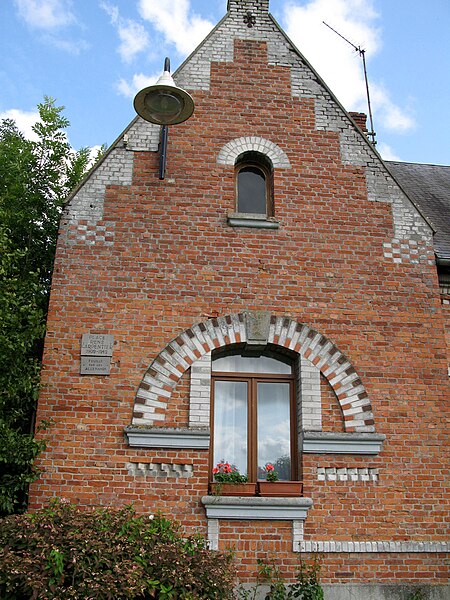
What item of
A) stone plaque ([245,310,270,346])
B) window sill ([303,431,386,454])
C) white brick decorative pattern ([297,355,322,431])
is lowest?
window sill ([303,431,386,454])

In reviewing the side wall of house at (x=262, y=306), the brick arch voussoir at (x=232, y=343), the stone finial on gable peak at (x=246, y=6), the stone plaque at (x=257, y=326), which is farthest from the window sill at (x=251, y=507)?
the stone finial on gable peak at (x=246, y=6)

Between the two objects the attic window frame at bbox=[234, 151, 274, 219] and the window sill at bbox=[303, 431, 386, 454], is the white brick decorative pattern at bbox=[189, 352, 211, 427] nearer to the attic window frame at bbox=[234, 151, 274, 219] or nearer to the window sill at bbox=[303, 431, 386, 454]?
the window sill at bbox=[303, 431, 386, 454]

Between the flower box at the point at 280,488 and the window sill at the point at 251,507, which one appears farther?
the flower box at the point at 280,488

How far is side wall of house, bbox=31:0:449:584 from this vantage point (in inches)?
319

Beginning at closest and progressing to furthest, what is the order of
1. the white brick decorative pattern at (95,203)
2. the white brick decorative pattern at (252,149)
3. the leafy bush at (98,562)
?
the leafy bush at (98,562) → the white brick decorative pattern at (95,203) → the white brick decorative pattern at (252,149)

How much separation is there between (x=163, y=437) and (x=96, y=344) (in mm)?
1576

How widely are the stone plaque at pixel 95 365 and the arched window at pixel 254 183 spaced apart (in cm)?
313

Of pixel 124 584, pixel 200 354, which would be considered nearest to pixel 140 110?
pixel 200 354

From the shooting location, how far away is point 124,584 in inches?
239

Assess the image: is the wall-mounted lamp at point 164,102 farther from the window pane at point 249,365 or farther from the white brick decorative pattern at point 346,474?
the white brick decorative pattern at point 346,474

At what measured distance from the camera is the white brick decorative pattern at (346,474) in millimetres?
8352

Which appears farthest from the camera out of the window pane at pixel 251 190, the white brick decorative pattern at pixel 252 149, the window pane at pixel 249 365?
the window pane at pixel 251 190

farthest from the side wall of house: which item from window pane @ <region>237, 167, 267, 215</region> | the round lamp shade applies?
the round lamp shade

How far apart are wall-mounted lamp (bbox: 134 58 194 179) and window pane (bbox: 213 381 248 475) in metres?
3.69
